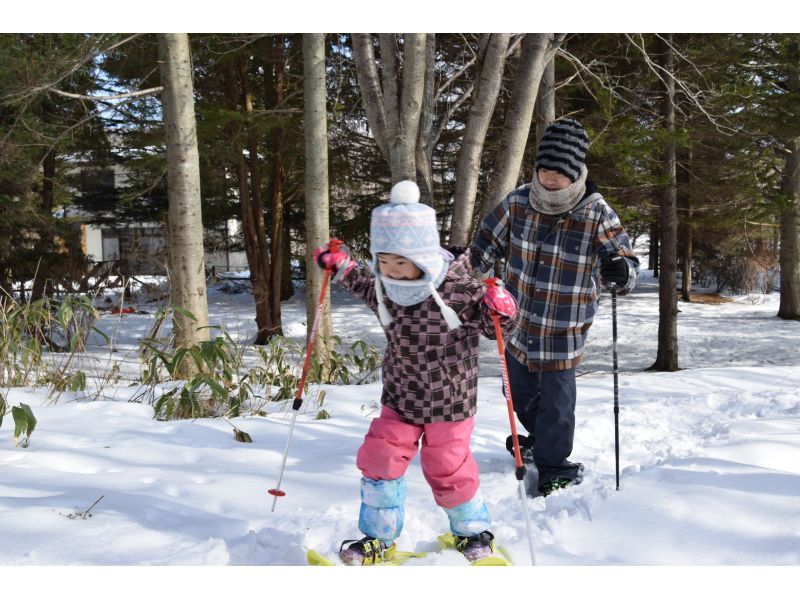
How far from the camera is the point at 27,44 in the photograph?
10406 mm

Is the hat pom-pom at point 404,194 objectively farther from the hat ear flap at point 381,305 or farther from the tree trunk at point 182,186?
the tree trunk at point 182,186

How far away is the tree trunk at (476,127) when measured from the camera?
6562mm

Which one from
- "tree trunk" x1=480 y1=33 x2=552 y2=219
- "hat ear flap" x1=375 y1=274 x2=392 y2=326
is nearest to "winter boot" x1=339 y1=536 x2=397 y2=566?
"hat ear flap" x1=375 y1=274 x2=392 y2=326

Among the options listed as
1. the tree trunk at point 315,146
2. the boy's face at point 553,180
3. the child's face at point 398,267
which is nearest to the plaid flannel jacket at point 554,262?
the boy's face at point 553,180

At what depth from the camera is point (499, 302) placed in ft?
8.09

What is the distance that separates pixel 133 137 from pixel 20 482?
9984 mm

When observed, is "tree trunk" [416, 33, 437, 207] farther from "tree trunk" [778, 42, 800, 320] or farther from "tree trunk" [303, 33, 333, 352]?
"tree trunk" [778, 42, 800, 320]

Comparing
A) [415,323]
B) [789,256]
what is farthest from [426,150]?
[789,256]

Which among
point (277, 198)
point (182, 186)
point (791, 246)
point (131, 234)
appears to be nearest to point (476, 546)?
A: point (182, 186)

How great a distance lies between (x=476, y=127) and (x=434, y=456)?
15.3ft

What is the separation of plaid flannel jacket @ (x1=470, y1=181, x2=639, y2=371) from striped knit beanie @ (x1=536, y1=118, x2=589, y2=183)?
0.69 ft

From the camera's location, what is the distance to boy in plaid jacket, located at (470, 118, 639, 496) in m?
3.23

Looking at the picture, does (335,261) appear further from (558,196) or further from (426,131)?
(426,131)
